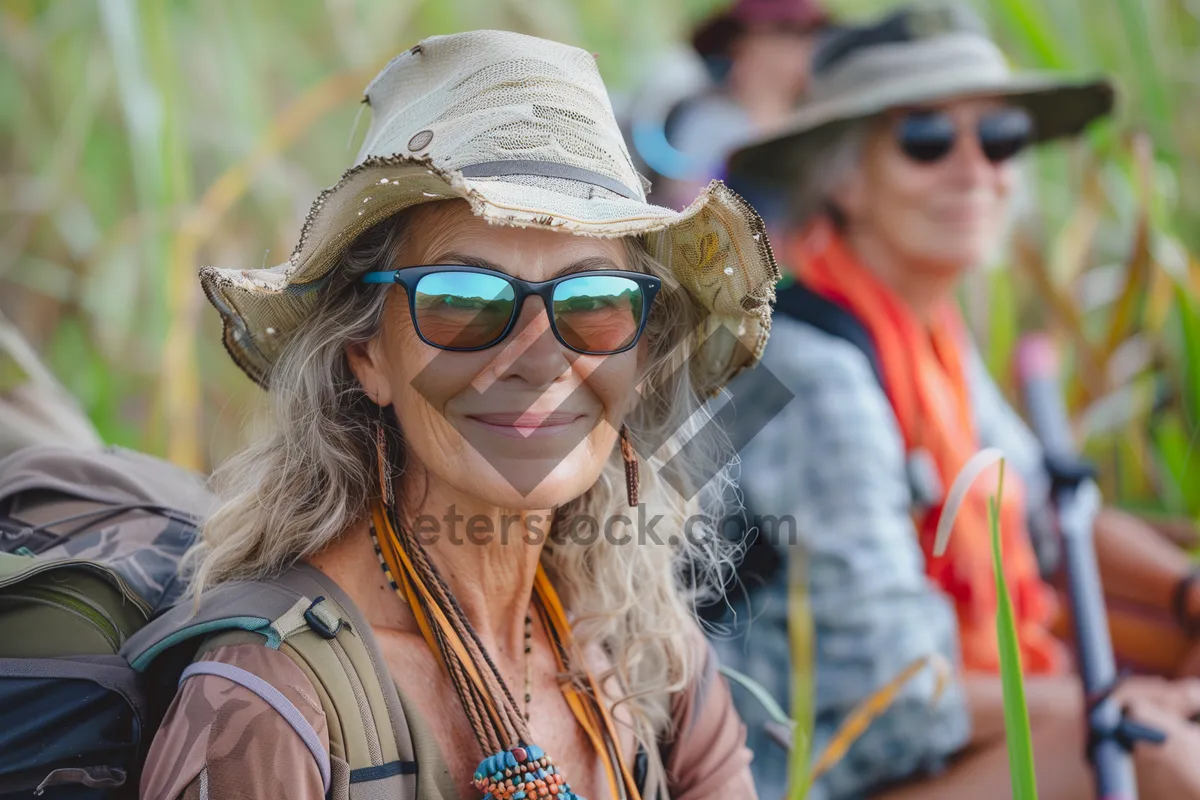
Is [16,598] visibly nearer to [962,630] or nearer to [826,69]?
[962,630]

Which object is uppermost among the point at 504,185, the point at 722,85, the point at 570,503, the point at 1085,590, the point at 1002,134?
the point at 722,85

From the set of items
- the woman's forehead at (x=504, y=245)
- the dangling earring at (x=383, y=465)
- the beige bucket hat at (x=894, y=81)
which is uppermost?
the beige bucket hat at (x=894, y=81)

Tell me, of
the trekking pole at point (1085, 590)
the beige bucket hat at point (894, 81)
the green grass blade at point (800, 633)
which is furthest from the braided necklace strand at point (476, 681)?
the beige bucket hat at point (894, 81)

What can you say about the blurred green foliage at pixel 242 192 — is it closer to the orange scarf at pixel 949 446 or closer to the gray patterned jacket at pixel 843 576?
the orange scarf at pixel 949 446

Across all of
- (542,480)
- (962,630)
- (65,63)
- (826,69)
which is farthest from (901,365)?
(65,63)

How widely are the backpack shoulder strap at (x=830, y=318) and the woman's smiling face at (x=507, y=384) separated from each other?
1294mm

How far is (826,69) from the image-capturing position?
301cm

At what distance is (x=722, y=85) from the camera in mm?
3951

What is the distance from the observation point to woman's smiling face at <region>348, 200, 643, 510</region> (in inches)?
52.6

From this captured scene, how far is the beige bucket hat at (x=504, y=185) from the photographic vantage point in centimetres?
127

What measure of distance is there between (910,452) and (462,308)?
5.26 feet

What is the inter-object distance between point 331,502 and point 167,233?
1698 millimetres

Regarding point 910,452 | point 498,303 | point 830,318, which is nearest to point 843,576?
point 910,452

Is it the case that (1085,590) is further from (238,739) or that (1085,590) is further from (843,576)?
(238,739)
